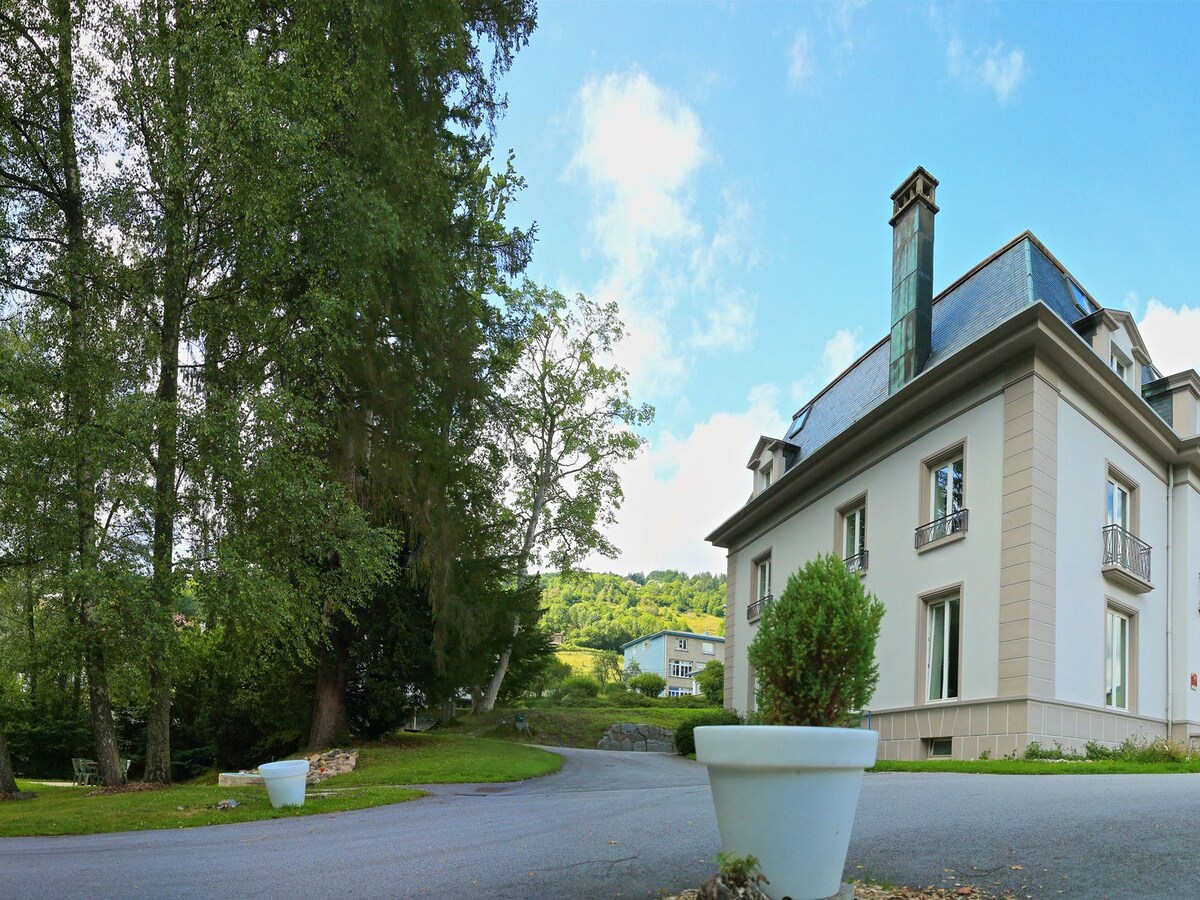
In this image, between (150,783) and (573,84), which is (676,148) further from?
(150,783)

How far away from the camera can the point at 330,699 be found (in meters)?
18.1

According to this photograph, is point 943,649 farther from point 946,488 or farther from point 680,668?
point 680,668

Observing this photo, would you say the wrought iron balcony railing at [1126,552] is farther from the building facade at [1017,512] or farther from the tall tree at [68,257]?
the tall tree at [68,257]

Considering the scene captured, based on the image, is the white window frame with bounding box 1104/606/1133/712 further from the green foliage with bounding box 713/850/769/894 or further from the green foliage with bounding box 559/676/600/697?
the green foliage with bounding box 559/676/600/697

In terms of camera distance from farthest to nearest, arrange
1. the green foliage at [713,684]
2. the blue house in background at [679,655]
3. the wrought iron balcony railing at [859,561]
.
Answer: the blue house in background at [679,655] < the green foliage at [713,684] < the wrought iron balcony railing at [859,561]

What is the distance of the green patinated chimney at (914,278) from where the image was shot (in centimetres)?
1794

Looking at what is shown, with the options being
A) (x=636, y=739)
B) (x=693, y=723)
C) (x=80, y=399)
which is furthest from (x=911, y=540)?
(x=636, y=739)

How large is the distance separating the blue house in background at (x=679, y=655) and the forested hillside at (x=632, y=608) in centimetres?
672

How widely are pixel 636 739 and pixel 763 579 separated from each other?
24.2 feet

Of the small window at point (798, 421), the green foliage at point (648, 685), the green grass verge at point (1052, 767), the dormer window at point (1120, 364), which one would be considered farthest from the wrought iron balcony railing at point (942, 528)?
the green foliage at point (648, 685)

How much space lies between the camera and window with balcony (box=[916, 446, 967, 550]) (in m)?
15.7

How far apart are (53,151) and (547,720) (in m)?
21.3

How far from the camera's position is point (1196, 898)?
165 inches

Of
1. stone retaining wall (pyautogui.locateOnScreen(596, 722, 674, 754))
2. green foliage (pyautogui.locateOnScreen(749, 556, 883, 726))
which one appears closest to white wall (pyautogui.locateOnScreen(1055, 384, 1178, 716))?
green foliage (pyautogui.locateOnScreen(749, 556, 883, 726))
